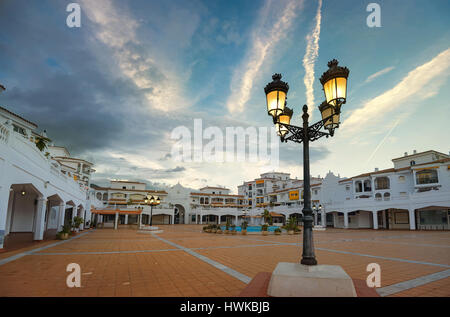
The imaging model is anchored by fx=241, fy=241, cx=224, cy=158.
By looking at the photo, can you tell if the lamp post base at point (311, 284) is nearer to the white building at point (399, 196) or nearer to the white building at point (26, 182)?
the white building at point (26, 182)

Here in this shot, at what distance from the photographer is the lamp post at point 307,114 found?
464 centimetres

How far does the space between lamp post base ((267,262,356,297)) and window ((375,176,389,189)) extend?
139ft

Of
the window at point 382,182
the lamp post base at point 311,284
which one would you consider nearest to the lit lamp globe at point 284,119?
the lamp post base at point 311,284

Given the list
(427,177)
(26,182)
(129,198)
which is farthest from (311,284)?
(129,198)

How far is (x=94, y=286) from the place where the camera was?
5.11 m

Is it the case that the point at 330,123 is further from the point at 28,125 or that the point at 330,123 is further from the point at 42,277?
the point at 28,125

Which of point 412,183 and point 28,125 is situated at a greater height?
point 28,125

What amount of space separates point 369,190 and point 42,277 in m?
45.9

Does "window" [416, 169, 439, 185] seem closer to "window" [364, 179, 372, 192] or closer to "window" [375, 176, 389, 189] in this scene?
"window" [375, 176, 389, 189]

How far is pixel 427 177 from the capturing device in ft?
109

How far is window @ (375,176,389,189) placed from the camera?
38969mm

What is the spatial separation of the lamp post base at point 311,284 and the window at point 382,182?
42.4 metres

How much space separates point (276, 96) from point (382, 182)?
140ft
